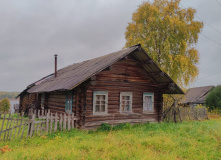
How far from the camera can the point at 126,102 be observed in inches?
496

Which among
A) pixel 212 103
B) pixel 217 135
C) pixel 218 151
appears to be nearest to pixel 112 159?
pixel 218 151

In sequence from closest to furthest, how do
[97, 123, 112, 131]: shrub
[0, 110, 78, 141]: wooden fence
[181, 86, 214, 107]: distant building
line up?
1. [0, 110, 78, 141]: wooden fence
2. [97, 123, 112, 131]: shrub
3. [181, 86, 214, 107]: distant building

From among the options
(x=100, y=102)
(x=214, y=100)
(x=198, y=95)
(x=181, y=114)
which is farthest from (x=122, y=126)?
(x=198, y=95)

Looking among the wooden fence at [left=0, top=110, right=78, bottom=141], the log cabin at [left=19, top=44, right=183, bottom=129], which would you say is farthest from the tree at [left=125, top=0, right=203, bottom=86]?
the wooden fence at [left=0, top=110, right=78, bottom=141]

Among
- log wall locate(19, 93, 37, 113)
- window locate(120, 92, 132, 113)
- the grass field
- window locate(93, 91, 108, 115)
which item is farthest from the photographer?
log wall locate(19, 93, 37, 113)

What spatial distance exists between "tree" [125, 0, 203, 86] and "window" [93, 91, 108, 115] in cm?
1126

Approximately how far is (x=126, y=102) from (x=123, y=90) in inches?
35.4

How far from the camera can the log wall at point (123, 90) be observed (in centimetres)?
1096

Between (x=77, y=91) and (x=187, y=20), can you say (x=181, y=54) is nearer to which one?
(x=187, y=20)

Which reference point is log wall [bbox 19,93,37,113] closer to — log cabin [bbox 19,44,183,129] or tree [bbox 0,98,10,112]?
log cabin [bbox 19,44,183,129]

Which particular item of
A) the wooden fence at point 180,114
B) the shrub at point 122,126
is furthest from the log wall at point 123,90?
the wooden fence at point 180,114

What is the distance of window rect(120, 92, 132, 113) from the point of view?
12320mm

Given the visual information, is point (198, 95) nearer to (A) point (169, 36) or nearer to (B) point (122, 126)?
(A) point (169, 36)

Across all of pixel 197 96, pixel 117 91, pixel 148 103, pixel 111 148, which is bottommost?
pixel 111 148
